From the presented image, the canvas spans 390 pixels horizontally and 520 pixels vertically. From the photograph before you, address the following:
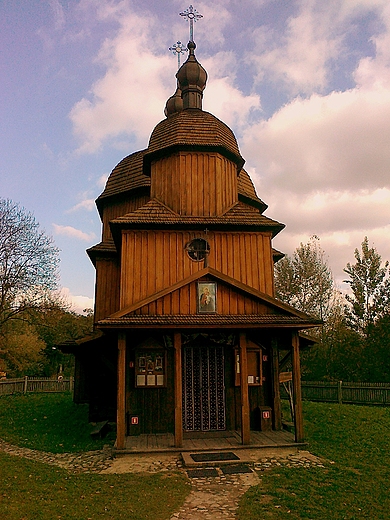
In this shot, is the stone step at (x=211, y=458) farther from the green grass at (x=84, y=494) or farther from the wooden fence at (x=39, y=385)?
the wooden fence at (x=39, y=385)

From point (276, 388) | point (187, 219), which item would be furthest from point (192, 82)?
point (276, 388)

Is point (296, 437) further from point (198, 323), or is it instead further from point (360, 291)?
point (360, 291)

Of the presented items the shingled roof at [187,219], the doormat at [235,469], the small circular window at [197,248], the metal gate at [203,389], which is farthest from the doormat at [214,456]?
the shingled roof at [187,219]

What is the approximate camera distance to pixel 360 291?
28.7 metres

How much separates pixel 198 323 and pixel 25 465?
471cm

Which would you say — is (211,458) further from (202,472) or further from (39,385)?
(39,385)

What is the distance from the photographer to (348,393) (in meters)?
19.3

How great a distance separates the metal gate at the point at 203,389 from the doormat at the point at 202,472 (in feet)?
10.8

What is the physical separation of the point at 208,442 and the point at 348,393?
35.9 ft

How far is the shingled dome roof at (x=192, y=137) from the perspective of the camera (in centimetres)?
1414

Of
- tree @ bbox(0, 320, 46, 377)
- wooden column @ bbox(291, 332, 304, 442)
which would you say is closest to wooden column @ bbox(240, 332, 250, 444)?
wooden column @ bbox(291, 332, 304, 442)

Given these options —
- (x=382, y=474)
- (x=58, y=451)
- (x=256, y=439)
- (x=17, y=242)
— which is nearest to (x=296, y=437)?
Result: (x=256, y=439)

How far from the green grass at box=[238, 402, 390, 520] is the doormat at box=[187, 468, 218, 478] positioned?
987 mm

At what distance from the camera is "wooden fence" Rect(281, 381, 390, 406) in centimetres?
1865
